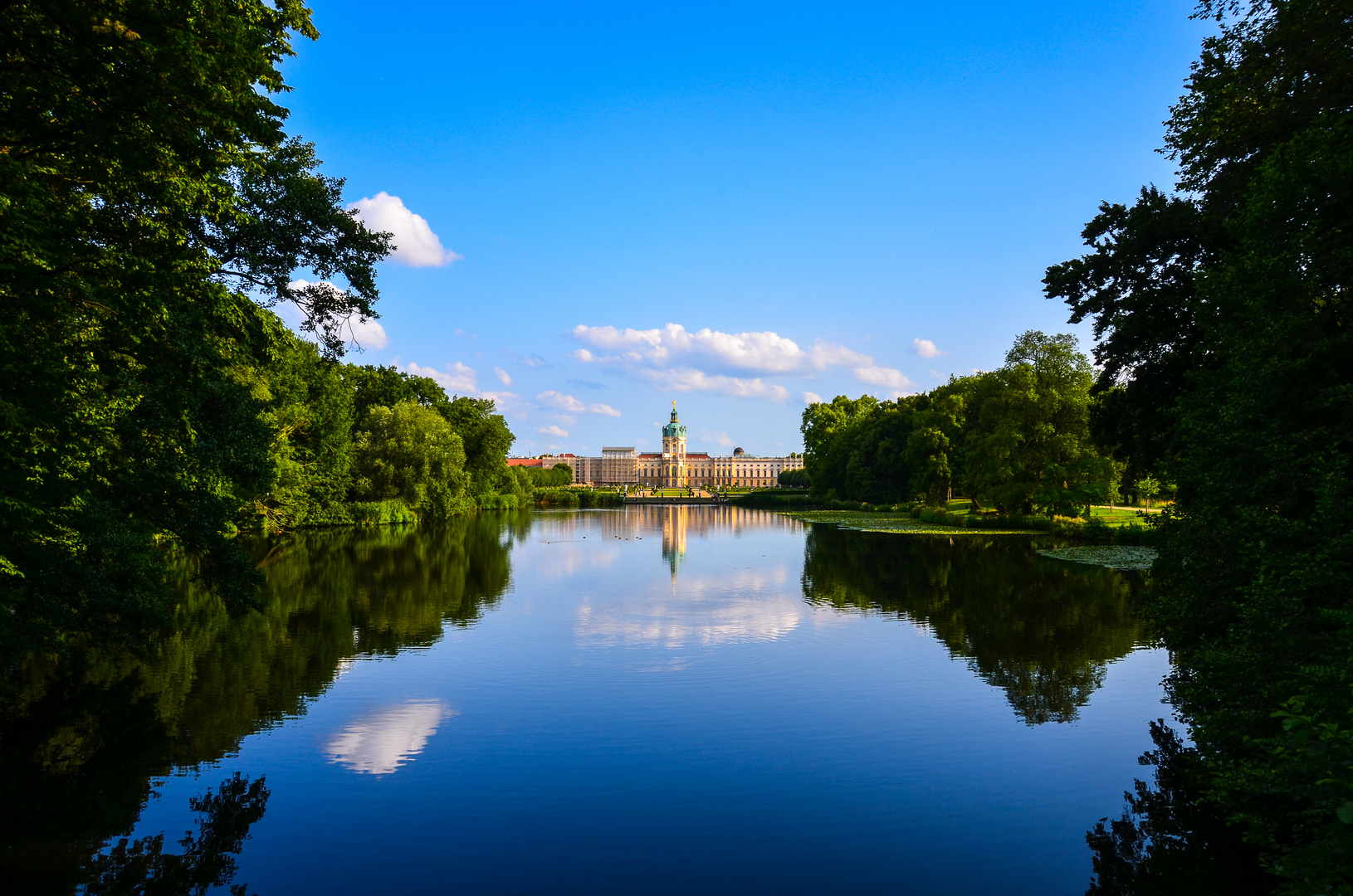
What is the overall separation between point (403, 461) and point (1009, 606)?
143ft

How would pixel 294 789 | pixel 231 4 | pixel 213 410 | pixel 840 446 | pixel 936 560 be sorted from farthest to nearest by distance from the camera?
pixel 840 446
pixel 936 560
pixel 213 410
pixel 231 4
pixel 294 789

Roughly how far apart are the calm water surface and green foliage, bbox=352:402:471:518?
110ft

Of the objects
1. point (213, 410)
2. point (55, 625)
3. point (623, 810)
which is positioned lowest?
point (623, 810)

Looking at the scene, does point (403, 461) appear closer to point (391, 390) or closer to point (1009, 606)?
point (391, 390)

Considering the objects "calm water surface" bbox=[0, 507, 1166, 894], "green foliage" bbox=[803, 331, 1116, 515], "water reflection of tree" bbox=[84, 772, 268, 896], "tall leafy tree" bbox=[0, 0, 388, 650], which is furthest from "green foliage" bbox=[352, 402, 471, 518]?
"water reflection of tree" bbox=[84, 772, 268, 896]

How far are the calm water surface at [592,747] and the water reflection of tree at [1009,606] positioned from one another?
15cm

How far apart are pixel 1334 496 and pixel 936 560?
27567 mm

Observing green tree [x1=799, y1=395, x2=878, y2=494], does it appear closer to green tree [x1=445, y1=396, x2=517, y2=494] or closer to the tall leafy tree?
green tree [x1=445, y1=396, x2=517, y2=494]

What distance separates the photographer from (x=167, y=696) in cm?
1337

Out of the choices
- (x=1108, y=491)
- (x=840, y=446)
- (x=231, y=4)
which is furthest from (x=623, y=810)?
(x=840, y=446)

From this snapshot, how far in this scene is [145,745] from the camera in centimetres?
1107

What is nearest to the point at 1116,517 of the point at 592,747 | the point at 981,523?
the point at 981,523

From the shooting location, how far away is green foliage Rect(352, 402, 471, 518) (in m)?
55.6

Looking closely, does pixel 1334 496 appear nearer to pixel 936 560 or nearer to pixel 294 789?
pixel 294 789
